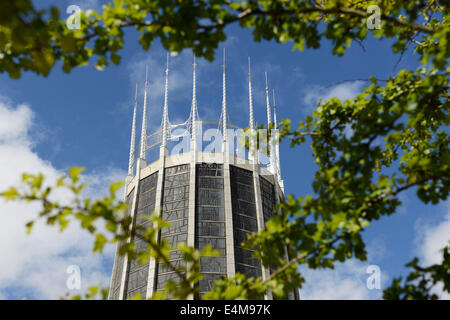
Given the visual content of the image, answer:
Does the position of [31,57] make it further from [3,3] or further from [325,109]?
[325,109]

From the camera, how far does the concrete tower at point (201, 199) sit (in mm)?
41500

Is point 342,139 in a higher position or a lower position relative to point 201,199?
lower

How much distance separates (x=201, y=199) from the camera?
1775 inches

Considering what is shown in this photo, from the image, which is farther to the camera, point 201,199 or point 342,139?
point 201,199

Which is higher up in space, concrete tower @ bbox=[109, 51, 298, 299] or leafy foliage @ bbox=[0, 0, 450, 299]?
concrete tower @ bbox=[109, 51, 298, 299]

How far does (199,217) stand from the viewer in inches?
1719

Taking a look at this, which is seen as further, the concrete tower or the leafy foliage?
the concrete tower

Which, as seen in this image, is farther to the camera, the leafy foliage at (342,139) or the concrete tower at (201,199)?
the concrete tower at (201,199)

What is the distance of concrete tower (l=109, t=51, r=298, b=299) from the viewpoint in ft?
136

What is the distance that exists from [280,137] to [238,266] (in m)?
35.0

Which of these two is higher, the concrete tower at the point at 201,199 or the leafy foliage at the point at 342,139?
the concrete tower at the point at 201,199

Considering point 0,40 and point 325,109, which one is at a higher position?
point 325,109

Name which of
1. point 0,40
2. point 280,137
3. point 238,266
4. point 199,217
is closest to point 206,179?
point 199,217
